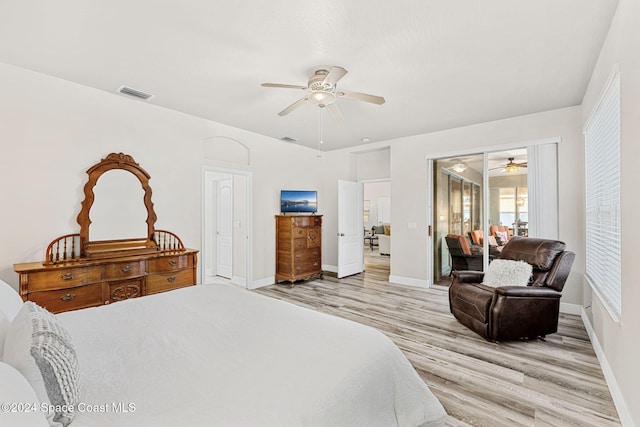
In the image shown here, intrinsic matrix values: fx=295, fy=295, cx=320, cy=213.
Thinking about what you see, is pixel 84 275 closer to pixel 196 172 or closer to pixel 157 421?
pixel 196 172

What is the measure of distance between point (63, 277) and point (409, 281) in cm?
488

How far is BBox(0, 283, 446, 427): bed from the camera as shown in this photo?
98cm

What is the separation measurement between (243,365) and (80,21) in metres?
2.71

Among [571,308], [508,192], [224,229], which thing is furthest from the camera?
[224,229]

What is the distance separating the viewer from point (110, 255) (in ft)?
10.7

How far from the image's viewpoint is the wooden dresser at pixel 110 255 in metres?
2.75

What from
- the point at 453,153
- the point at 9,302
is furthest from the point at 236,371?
the point at 453,153

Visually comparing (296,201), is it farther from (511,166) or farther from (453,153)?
(511,166)

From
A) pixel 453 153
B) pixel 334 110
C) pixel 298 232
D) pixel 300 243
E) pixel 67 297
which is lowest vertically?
pixel 67 297

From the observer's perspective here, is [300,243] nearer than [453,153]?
No

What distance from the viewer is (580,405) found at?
6.76 feet

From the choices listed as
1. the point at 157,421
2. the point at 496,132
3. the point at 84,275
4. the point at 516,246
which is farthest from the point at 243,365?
the point at 496,132

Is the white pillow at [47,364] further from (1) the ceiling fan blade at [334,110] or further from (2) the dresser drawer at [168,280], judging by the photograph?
(1) the ceiling fan blade at [334,110]

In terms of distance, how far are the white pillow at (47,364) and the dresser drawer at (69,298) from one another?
6.59ft
